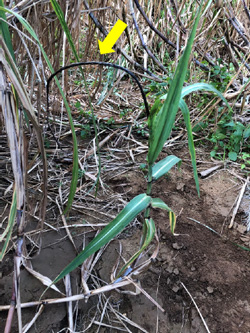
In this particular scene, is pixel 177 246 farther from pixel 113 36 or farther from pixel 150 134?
pixel 113 36

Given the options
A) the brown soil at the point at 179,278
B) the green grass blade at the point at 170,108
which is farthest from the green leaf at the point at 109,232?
the brown soil at the point at 179,278

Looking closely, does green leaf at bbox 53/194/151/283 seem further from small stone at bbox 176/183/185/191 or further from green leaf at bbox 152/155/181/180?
small stone at bbox 176/183/185/191

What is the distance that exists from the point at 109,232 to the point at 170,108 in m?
0.29

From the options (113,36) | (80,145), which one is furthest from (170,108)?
(80,145)

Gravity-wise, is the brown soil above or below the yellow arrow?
below

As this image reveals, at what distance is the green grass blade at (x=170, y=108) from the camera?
504 mm

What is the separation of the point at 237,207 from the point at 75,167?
755 mm

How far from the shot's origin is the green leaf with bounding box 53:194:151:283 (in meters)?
0.58

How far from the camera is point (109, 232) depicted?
1.95ft

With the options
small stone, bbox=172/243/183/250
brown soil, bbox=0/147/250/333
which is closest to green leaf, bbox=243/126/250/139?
brown soil, bbox=0/147/250/333

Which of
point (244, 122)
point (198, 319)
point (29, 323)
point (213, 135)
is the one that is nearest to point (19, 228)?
point (29, 323)

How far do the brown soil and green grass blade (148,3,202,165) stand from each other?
43 cm

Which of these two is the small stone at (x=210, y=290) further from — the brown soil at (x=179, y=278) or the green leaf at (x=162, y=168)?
the green leaf at (x=162, y=168)

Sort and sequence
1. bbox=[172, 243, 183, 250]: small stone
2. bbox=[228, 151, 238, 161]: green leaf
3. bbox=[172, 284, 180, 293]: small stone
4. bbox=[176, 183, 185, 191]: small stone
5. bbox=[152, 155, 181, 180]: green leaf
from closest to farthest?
bbox=[152, 155, 181, 180]: green leaf → bbox=[172, 284, 180, 293]: small stone → bbox=[172, 243, 183, 250]: small stone → bbox=[176, 183, 185, 191]: small stone → bbox=[228, 151, 238, 161]: green leaf
